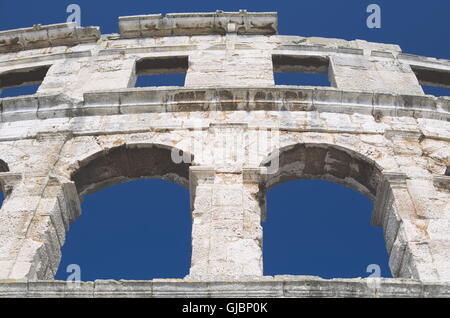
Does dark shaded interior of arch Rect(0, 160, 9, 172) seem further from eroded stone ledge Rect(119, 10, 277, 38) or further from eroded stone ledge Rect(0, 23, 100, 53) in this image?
eroded stone ledge Rect(119, 10, 277, 38)

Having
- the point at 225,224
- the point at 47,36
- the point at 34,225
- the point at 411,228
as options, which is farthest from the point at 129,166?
the point at 47,36

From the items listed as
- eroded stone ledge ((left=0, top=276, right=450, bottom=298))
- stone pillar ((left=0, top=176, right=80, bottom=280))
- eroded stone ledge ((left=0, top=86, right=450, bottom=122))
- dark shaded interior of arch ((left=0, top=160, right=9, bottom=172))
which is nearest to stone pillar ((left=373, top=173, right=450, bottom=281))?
eroded stone ledge ((left=0, top=276, right=450, bottom=298))

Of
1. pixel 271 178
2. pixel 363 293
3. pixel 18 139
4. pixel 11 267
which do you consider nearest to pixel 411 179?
pixel 271 178

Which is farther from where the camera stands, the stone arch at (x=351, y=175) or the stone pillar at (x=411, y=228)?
the stone arch at (x=351, y=175)

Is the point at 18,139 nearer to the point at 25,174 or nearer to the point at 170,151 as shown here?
the point at 25,174

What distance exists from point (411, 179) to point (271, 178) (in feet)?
6.42

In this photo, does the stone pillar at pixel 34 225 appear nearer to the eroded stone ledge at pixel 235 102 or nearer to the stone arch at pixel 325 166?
the eroded stone ledge at pixel 235 102

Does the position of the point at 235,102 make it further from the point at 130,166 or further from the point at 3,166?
the point at 3,166

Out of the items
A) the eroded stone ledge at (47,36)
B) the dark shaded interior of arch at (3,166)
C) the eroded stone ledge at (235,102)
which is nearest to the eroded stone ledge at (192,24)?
the eroded stone ledge at (47,36)

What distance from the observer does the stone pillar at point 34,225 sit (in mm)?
7730

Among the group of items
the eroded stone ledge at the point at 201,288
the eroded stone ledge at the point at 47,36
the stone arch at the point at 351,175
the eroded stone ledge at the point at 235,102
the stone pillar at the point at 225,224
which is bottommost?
the eroded stone ledge at the point at 201,288

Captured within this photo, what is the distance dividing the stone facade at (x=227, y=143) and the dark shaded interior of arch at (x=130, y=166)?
2 centimetres

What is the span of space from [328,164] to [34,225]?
4311 millimetres

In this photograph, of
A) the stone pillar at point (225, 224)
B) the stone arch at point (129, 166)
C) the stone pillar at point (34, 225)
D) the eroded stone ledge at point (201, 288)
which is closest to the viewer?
the eroded stone ledge at point (201, 288)
